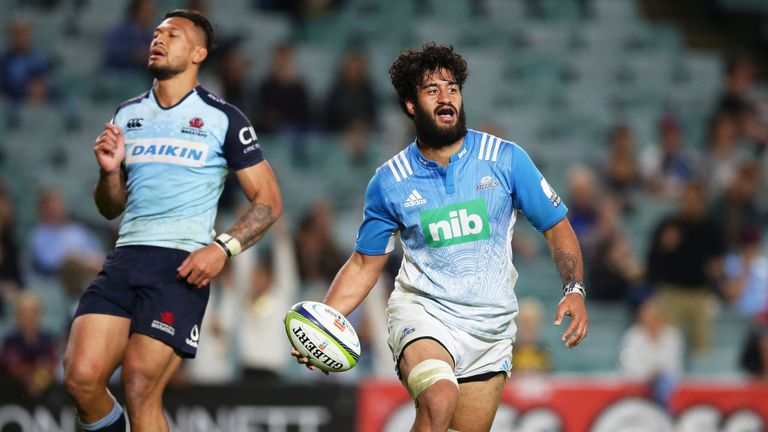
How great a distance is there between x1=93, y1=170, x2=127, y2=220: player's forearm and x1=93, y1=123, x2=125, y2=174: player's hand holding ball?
4 cm

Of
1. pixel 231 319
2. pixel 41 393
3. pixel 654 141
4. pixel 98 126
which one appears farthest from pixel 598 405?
pixel 98 126

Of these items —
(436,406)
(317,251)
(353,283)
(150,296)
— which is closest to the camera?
(436,406)

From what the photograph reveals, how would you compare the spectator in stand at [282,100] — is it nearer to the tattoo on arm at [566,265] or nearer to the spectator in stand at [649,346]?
the spectator in stand at [649,346]

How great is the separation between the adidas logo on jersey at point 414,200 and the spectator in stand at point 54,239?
6020 millimetres

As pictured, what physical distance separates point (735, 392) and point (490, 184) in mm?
5340

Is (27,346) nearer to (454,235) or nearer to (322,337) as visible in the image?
(322,337)

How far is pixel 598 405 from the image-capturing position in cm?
1042

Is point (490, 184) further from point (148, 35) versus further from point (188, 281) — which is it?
point (148, 35)

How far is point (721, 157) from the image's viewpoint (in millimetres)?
14586

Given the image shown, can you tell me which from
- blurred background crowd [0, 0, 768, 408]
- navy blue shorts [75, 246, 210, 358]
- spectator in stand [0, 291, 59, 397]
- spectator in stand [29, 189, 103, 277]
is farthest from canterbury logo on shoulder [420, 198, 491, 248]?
spectator in stand [29, 189, 103, 277]

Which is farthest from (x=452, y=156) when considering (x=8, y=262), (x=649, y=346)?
(x=8, y=262)

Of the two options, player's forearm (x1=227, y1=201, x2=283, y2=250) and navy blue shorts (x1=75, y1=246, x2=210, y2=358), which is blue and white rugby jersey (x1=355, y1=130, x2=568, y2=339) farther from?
navy blue shorts (x1=75, y1=246, x2=210, y2=358)

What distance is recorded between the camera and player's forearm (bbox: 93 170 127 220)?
6469mm

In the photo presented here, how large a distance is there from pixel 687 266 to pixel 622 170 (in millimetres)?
1762
